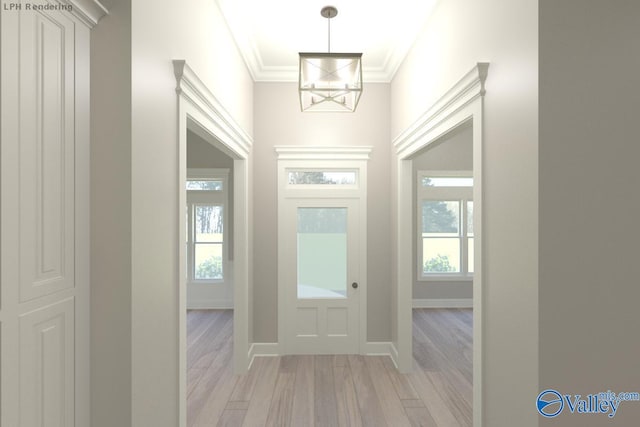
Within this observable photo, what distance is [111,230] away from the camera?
132cm

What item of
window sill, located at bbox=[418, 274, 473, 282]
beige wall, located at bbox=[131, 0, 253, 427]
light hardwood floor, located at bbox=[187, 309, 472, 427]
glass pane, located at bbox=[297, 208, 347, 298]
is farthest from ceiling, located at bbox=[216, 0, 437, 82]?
window sill, located at bbox=[418, 274, 473, 282]

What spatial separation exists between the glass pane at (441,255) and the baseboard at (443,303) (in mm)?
535

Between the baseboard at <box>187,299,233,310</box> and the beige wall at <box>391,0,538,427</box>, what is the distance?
5.11 metres

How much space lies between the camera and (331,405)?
297 centimetres

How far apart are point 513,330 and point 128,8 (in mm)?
2081

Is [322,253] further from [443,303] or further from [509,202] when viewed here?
[443,303]

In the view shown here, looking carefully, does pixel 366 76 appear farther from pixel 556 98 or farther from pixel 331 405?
pixel 331 405

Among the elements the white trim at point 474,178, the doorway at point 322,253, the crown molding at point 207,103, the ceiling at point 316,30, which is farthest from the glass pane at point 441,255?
the crown molding at point 207,103

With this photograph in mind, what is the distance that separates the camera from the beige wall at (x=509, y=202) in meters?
1.40

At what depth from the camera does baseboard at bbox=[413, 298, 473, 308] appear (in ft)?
20.8

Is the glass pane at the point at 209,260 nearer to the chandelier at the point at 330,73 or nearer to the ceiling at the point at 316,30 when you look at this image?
the ceiling at the point at 316,30

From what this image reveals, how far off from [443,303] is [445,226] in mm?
1443

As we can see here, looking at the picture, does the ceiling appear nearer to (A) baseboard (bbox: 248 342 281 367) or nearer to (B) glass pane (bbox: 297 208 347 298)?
(B) glass pane (bbox: 297 208 347 298)

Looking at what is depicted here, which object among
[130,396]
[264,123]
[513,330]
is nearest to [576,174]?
[513,330]
